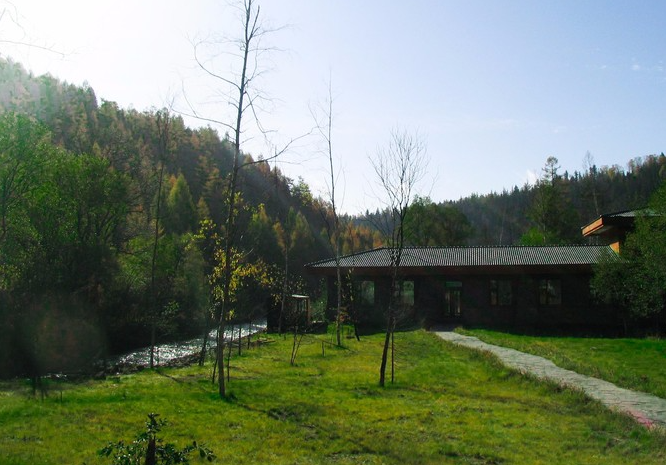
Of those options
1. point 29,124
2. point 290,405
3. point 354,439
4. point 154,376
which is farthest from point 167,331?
point 354,439

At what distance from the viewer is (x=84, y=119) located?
42.4 m

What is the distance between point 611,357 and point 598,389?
5960 millimetres

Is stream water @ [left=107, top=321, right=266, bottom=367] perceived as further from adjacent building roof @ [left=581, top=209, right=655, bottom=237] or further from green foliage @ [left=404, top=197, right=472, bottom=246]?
green foliage @ [left=404, top=197, right=472, bottom=246]

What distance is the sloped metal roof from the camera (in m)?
28.4

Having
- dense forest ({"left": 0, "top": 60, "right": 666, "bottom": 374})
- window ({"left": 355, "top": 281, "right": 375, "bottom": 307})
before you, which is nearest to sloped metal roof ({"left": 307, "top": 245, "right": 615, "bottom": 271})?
window ({"left": 355, "top": 281, "right": 375, "bottom": 307})

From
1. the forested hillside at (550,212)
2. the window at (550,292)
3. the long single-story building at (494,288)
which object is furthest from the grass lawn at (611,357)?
the forested hillside at (550,212)

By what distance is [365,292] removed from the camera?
99.9 feet

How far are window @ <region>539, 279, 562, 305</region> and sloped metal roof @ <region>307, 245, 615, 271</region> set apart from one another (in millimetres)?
1047

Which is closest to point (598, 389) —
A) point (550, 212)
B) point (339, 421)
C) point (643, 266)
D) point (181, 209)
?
point (339, 421)

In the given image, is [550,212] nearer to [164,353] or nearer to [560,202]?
[560,202]

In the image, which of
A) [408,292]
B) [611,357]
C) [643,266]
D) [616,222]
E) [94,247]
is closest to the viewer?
[611,357]

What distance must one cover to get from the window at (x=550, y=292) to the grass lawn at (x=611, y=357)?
784 centimetres

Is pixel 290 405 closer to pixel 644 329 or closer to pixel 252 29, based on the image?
pixel 252 29

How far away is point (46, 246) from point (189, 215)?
22406 mm
